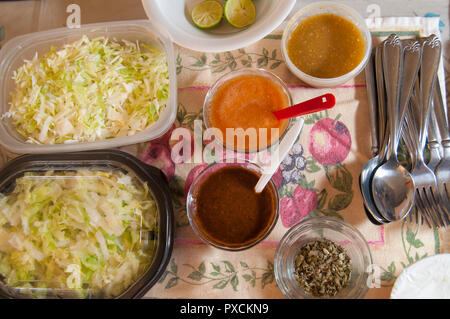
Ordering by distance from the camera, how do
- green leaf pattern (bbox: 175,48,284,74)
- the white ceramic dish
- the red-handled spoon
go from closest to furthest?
1. the red-handled spoon
2. the white ceramic dish
3. green leaf pattern (bbox: 175,48,284,74)

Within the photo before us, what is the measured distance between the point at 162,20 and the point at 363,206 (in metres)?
1.05

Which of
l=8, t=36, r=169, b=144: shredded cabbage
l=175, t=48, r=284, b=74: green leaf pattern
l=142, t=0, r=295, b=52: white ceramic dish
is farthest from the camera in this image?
l=175, t=48, r=284, b=74: green leaf pattern

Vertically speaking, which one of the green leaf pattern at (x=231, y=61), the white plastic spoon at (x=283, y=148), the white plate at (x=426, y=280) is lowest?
the white plate at (x=426, y=280)

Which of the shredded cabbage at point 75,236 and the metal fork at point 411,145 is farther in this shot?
the metal fork at point 411,145

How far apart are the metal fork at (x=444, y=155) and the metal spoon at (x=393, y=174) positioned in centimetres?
13

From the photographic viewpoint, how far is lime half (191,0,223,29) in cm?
135

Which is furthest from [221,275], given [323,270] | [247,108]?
[247,108]

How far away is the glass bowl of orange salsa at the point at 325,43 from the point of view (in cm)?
134

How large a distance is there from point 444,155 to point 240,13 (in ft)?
3.18

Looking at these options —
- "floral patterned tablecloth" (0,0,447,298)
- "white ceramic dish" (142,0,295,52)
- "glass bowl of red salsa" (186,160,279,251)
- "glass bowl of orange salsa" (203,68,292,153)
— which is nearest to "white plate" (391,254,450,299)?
"floral patterned tablecloth" (0,0,447,298)

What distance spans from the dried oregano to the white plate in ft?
0.71

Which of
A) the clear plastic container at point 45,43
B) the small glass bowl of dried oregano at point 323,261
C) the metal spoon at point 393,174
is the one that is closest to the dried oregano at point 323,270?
the small glass bowl of dried oregano at point 323,261

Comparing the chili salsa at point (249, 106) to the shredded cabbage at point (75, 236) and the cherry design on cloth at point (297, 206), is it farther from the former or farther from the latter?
the shredded cabbage at point (75, 236)

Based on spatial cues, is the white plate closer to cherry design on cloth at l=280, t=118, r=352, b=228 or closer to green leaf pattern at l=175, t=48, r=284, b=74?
cherry design on cloth at l=280, t=118, r=352, b=228
